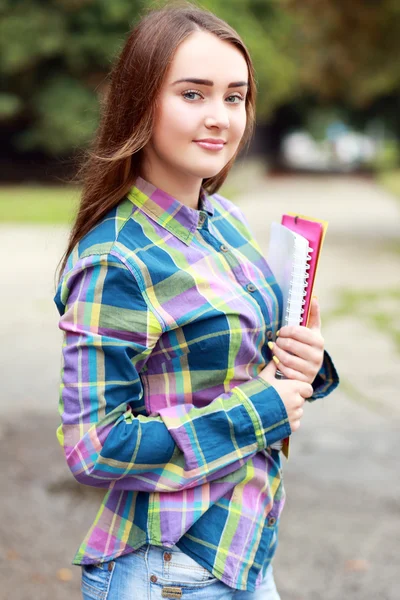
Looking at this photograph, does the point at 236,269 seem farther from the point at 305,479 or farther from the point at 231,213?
the point at 305,479

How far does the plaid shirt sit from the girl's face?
91 mm

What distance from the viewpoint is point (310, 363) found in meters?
1.53

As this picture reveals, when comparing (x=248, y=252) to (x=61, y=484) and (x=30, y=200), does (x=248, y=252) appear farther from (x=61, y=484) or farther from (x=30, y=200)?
(x=30, y=200)

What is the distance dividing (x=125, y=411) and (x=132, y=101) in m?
0.58

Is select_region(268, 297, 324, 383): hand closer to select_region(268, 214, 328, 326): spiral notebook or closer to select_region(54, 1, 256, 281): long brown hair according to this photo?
select_region(268, 214, 328, 326): spiral notebook

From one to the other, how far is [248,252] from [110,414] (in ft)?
1.74

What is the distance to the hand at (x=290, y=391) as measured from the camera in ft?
4.82

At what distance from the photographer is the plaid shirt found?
1.36 m

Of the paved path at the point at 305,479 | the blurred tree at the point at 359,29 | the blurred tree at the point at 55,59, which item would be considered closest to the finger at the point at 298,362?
the paved path at the point at 305,479

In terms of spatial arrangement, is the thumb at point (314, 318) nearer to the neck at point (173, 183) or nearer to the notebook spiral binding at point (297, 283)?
the notebook spiral binding at point (297, 283)

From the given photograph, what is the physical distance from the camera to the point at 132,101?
4.84ft

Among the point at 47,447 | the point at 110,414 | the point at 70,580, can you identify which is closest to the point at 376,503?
the point at 70,580

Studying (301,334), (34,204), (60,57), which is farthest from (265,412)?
(60,57)

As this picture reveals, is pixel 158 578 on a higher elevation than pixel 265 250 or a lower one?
higher
